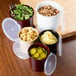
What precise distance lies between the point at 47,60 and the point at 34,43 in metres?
0.10

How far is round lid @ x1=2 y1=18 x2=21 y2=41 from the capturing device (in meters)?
1.06

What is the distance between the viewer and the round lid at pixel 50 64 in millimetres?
862

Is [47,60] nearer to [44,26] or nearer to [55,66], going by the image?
[55,66]

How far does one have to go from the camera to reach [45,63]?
0.84m

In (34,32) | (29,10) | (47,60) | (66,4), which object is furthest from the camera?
(66,4)

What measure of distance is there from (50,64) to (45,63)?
0.16 ft

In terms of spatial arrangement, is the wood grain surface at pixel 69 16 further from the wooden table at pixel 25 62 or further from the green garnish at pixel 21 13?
the green garnish at pixel 21 13

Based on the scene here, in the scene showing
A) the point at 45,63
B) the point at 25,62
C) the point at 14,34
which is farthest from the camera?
the point at 14,34

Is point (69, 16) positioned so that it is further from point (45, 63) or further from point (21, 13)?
point (45, 63)

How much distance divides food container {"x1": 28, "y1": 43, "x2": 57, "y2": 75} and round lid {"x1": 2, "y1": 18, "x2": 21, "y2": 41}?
0.20m

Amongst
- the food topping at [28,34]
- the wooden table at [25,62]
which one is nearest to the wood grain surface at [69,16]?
the wooden table at [25,62]

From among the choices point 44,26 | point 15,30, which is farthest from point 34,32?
point 15,30

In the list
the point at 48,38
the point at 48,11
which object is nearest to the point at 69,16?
the point at 48,11

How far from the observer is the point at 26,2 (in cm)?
127
